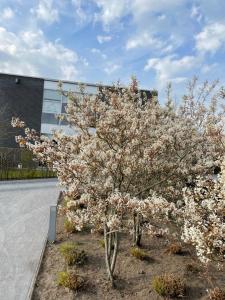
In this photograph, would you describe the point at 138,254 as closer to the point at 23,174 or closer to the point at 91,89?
the point at 23,174

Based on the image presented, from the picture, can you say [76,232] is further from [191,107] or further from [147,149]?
[191,107]

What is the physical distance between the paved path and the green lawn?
2020 millimetres

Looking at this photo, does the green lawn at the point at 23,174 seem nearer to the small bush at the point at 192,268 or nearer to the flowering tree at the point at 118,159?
the flowering tree at the point at 118,159

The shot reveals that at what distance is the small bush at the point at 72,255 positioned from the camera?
32.3 feet

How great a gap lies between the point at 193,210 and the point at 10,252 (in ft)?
20.6

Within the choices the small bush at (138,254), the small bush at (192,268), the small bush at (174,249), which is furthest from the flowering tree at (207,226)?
the small bush at (174,249)

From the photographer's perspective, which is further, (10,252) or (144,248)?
(144,248)

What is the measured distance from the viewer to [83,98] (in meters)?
10.3

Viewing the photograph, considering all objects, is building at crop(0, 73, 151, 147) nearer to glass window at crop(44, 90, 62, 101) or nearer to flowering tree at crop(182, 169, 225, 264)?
glass window at crop(44, 90, 62, 101)

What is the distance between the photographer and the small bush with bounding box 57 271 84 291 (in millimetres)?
8645

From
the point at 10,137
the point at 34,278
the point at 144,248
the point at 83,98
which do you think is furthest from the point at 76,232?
the point at 10,137

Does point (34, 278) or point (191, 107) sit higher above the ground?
point (191, 107)

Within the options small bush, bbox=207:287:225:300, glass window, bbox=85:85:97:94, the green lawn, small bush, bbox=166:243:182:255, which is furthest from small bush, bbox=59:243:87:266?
glass window, bbox=85:85:97:94

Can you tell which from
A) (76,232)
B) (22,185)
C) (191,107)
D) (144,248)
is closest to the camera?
(144,248)
